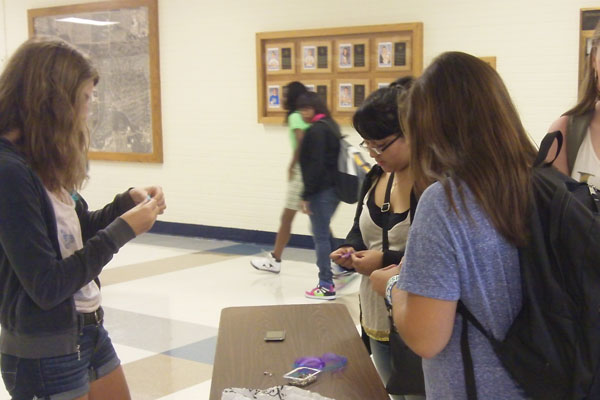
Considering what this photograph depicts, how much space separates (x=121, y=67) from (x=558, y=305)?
25.0ft

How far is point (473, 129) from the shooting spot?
1198mm

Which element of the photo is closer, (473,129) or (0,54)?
(473,129)

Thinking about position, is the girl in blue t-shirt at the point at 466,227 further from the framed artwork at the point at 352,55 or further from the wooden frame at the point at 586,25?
the framed artwork at the point at 352,55

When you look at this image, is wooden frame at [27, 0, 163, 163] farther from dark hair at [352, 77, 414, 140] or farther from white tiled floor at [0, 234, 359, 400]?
dark hair at [352, 77, 414, 140]

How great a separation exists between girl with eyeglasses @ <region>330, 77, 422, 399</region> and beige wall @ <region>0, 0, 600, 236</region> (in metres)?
3.98

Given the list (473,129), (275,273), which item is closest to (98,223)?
(473,129)

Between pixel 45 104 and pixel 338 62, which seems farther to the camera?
pixel 338 62

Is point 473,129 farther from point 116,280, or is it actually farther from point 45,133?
point 116,280

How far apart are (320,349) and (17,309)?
2.58 ft

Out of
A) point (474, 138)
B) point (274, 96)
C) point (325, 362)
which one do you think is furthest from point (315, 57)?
point (474, 138)

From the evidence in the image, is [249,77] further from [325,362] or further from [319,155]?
[325,362]

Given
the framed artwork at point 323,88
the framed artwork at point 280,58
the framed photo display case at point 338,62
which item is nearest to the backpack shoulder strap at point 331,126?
the framed photo display case at point 338,62

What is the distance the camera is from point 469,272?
1.16 metres

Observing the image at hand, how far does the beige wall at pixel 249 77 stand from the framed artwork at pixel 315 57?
0.20 meters
